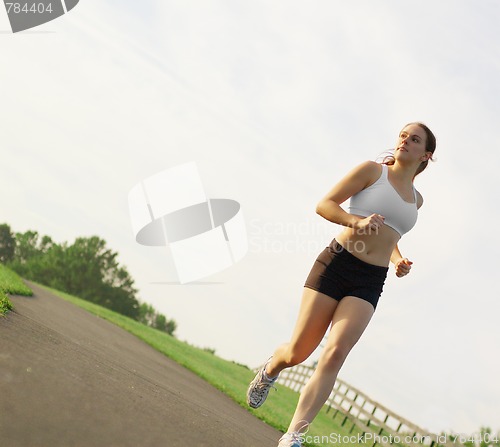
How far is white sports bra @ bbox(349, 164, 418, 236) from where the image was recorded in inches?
188

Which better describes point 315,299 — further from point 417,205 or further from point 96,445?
point 96,445

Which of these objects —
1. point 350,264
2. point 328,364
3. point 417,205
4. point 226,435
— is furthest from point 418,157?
point 226,435

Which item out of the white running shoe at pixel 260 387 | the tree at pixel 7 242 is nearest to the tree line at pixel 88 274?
the tree at pixel 7 242

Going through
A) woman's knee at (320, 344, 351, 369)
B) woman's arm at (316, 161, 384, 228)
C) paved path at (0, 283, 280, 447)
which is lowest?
paved path at (0, 283, 280, 447)

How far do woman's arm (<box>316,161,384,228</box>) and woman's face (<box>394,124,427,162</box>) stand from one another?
30 centimetres

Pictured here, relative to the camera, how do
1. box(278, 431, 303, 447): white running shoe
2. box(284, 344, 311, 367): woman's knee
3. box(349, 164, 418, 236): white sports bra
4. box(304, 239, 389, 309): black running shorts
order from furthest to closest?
box(284, 344, 311, 367): woman's knee → box(349, 164, 418, 236): white sports bra → box(304, 239, 389, 309): black running shorts → box(278, 431, 303, 447): white running shoe

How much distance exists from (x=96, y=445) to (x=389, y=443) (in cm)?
1196

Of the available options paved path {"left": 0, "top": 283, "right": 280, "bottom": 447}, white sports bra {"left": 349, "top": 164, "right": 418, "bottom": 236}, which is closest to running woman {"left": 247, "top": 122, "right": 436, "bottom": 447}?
white sports bra {"left": 349, "top": 164, "right": 418, "bottom": 236}

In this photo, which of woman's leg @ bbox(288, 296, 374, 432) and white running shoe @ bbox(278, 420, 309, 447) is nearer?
white running shoe @ bbox(278, 420, 309, 447)

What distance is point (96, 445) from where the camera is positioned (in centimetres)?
350

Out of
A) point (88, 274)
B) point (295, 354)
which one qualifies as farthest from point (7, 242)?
point (295, 354)

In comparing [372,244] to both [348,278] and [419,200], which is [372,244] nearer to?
[348,278]

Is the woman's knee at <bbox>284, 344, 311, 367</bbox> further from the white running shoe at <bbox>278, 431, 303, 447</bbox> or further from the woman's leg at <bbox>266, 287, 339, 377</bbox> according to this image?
the white running shoe at <bbox>278, 431, 303, 447</bbox>

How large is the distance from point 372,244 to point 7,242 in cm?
7421
